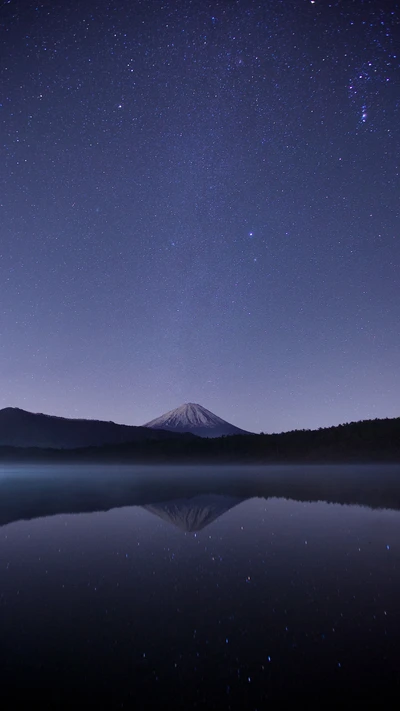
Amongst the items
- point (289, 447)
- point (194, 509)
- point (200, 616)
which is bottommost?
point (200, 616)

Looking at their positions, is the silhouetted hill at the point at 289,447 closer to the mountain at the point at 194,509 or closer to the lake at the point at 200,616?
the mountain at the point at 194,509

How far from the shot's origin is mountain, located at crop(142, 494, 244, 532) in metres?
17.2

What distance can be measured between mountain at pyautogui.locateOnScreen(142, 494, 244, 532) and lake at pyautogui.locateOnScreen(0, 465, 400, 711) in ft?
4.26

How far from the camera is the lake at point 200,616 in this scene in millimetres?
5336

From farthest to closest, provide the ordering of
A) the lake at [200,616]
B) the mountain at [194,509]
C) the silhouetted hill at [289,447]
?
1. the silhouetted hill at [289,447]
2. the mountain at [194,509]
3. the lake at [200,616]

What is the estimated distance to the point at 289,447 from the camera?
397 feet

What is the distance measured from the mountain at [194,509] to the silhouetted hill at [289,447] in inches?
3164

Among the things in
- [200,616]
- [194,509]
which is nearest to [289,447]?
[194,509]

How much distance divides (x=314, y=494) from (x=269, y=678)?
2404 cm

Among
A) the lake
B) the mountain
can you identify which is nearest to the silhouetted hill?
the mountain

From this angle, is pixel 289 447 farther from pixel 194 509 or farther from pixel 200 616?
pixel 200 616

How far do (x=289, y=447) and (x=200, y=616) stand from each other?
118251 millimetres

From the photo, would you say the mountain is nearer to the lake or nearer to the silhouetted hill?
the lake

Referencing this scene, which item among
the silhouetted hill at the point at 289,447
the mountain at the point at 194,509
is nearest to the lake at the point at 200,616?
the mountain at the point at 194,509
